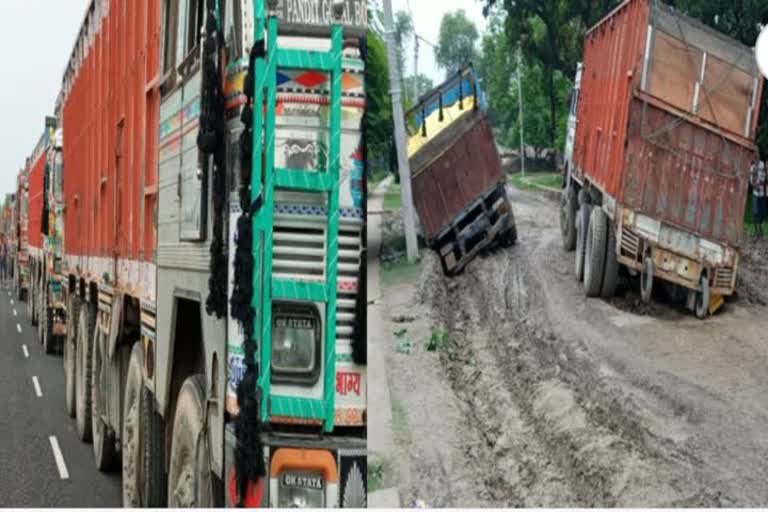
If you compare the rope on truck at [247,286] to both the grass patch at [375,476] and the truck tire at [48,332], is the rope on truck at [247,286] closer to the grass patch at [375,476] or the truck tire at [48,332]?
the grass patch at [375,476]

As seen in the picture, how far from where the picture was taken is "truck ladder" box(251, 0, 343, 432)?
316 cm

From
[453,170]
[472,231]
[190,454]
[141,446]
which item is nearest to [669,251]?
[453,170]

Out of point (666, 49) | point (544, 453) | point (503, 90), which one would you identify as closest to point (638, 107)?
point (666, 49)

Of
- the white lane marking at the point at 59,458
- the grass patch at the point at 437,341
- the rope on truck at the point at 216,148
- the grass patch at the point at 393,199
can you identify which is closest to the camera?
the rope on truck at the point at 216,148

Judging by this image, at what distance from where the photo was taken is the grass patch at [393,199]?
12823 mm

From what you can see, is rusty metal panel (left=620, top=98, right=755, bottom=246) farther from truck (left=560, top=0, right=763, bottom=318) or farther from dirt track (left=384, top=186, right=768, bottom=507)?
dirt track (left=384, top=186, right=768, bottom=507)

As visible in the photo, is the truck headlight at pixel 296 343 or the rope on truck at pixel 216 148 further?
the rope on truck at pixel 216 148

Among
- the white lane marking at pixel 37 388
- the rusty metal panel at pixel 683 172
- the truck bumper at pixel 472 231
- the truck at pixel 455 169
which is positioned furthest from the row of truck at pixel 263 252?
the truck bumper at pixel 472 231

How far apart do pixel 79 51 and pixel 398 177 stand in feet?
20.6

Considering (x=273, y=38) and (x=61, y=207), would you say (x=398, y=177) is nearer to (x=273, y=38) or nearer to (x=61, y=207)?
(x=61, y=207)

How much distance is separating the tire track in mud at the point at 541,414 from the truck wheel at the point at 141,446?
141 inches

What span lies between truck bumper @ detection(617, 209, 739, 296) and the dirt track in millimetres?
684

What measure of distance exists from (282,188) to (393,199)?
1072 cm

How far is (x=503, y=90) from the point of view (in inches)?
1667
